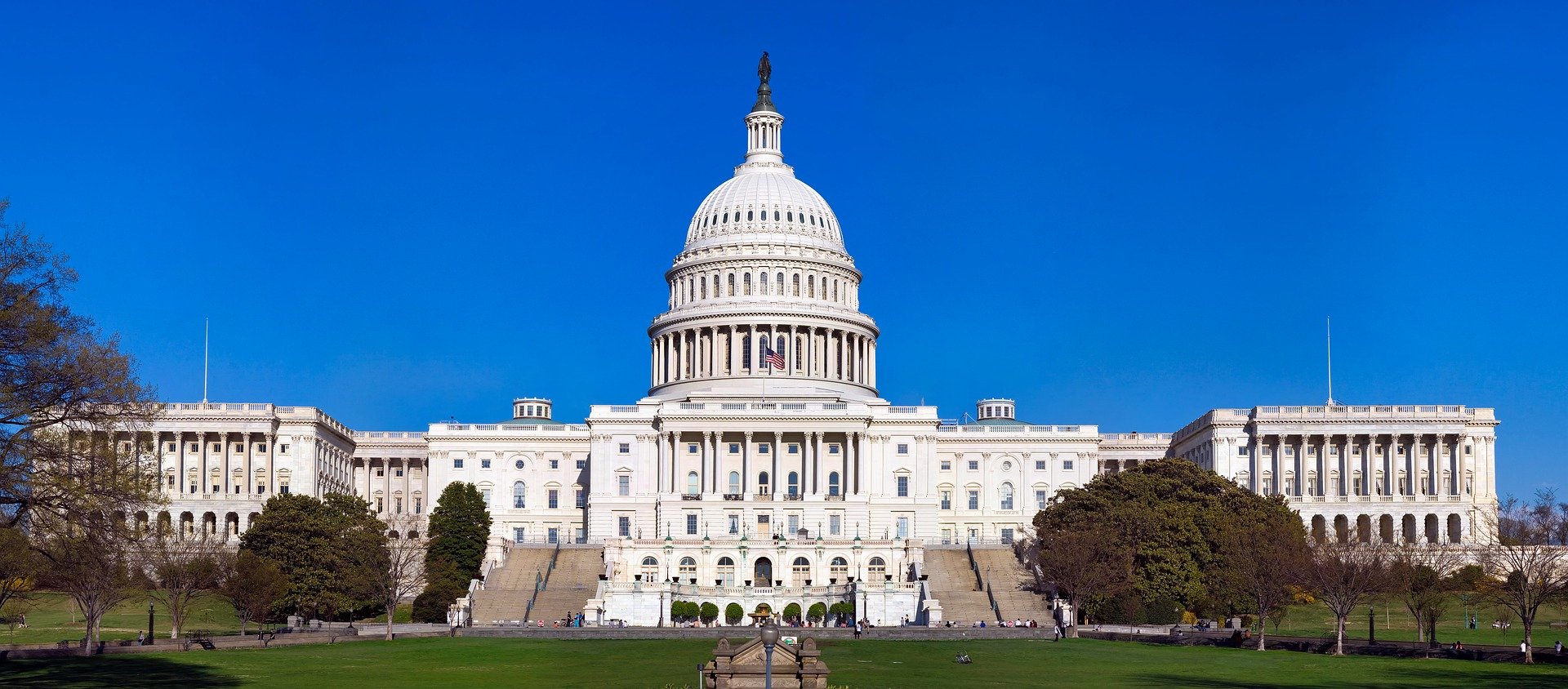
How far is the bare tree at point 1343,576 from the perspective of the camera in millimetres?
79125

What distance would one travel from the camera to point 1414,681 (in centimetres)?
5688

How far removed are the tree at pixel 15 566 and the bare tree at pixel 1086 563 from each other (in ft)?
161

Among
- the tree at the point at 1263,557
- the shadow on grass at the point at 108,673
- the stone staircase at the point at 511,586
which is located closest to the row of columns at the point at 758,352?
the stone staircase at the point at 511,586

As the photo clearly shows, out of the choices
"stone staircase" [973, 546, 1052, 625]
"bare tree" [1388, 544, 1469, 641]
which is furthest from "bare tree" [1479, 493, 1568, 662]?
"stone staircase" [973, 546, 1052, 625]

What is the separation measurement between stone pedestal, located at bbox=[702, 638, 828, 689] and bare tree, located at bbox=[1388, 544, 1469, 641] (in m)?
39.3

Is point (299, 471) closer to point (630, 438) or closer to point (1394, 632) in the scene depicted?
point (630, 438)

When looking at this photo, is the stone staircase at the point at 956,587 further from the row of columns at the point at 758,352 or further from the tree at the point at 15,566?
the tree at the point at 15,566

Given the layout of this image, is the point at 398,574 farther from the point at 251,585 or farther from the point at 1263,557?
the point at 1263,557

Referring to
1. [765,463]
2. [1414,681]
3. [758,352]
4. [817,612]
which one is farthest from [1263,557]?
[758,352]

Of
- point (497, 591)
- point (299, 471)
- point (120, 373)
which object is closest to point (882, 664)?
point (120, 373)

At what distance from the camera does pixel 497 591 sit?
4358 inches

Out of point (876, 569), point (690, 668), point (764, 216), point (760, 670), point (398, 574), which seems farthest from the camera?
point (764, 216)

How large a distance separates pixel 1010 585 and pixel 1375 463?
153 feet

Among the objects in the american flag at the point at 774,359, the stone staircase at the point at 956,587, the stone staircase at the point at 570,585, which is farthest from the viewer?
the american flag at the point at 774,359
